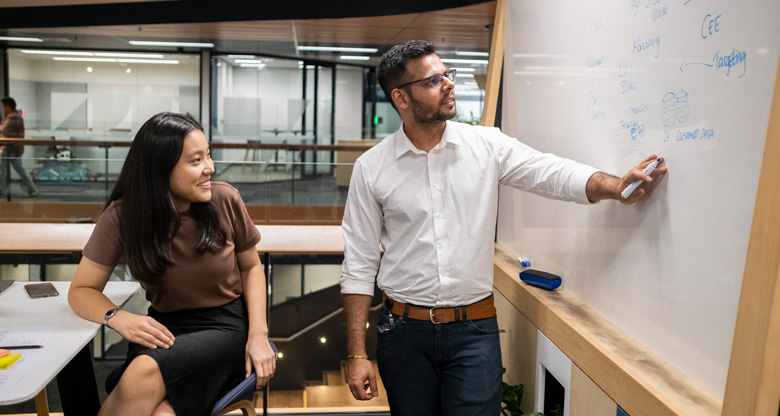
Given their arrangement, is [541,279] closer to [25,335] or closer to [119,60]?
[25,335]

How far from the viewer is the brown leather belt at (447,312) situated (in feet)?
6.18

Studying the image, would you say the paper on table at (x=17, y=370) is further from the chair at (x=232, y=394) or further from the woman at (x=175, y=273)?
the chair at (x=232, y=394)

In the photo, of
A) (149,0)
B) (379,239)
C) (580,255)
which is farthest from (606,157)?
(149,0)

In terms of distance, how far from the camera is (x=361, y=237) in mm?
2012

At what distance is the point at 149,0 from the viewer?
23.1 feet

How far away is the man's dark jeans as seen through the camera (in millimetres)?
1879

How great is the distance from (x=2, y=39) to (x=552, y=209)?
41.6 ft

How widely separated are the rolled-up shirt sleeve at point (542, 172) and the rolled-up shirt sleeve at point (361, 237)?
0.42 meters

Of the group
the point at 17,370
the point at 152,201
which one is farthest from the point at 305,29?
the point at 17,370

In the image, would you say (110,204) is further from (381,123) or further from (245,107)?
(381,123)

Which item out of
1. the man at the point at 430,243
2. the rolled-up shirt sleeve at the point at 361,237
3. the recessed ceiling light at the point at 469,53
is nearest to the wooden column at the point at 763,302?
the man at the point at 430,243

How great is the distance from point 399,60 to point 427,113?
0.19 meters

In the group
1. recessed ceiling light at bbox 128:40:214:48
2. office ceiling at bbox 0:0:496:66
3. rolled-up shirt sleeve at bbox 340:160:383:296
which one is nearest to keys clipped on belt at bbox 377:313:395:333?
rolled-up shirt sleeve at bbox 340:160:383:296

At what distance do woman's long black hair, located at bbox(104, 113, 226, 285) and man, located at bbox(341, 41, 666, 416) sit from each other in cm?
58
